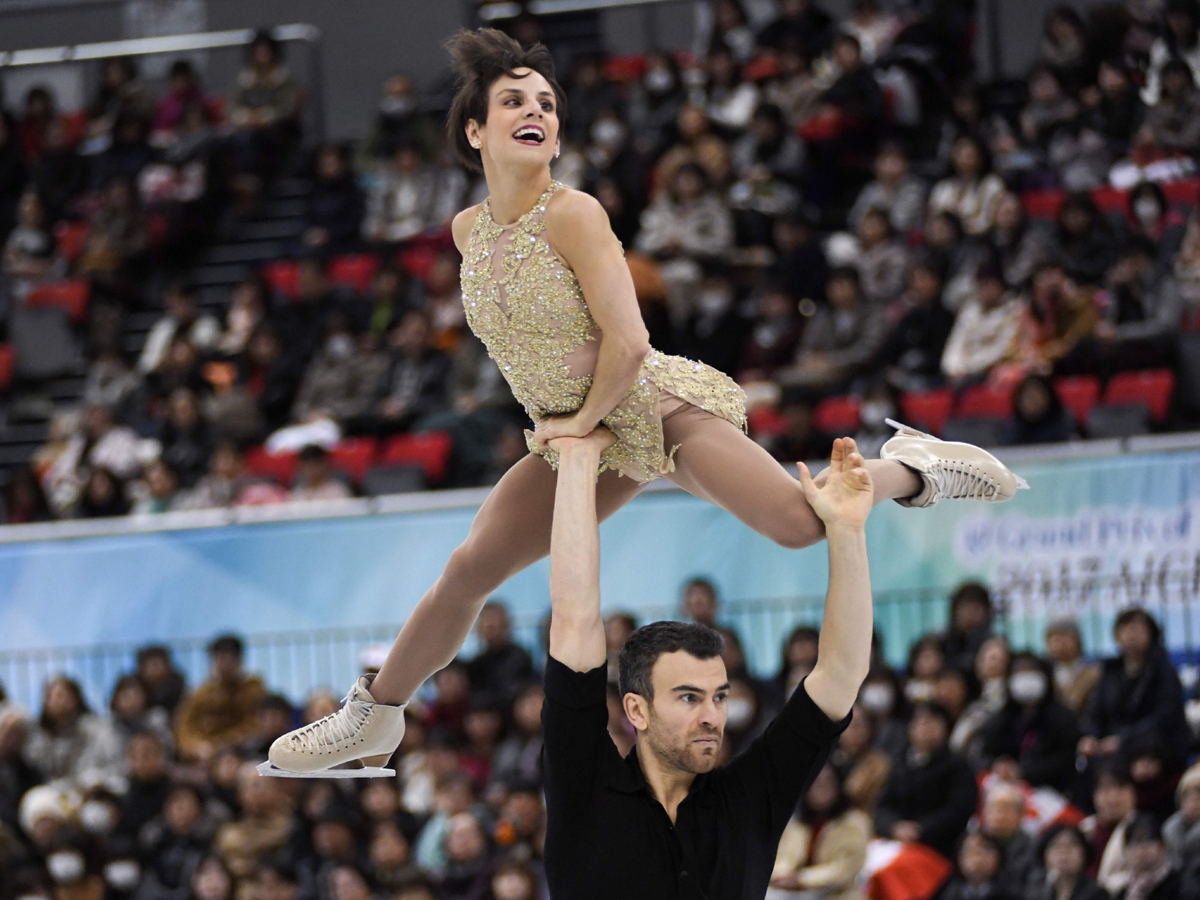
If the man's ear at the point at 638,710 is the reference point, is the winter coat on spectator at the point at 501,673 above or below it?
below

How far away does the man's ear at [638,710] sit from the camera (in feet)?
9.39

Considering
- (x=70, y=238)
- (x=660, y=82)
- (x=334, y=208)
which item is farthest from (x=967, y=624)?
(x=70, y=238)

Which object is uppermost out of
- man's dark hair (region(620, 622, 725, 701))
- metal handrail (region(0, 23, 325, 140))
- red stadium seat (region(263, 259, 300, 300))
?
metal handrail (region(0, 23, 325, 140))

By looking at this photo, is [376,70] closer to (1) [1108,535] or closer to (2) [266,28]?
(2) [266,28]

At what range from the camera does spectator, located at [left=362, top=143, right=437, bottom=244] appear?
10648 mm

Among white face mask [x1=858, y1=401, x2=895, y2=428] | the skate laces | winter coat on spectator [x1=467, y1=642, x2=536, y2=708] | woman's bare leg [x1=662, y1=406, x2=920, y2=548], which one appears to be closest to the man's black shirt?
woman's bare leg [x1=662, y1=406, x2=920, y2=548]

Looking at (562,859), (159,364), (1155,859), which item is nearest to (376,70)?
(159,364)

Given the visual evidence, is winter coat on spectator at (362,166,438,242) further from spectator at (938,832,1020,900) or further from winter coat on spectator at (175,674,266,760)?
spectator at (938,832,1020,900)

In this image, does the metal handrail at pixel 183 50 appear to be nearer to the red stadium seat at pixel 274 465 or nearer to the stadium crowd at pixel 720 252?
the stadium crowd at pixel 720 252

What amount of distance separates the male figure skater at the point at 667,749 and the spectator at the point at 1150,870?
328cm

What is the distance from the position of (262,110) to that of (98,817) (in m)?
6.02

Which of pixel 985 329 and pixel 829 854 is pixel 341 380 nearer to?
pixel 985 329

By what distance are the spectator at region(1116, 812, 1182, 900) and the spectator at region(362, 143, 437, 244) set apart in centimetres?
640

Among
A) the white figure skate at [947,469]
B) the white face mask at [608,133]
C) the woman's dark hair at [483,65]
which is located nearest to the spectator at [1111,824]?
the white figure skate at [947,469]
